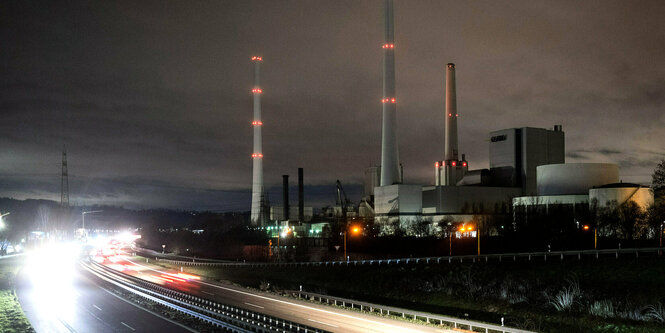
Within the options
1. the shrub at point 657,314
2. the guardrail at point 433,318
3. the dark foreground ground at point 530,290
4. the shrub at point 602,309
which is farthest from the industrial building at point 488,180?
the guardrail at point 433,318

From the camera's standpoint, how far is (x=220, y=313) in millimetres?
32438

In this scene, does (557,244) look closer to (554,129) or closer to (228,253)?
(554,129)

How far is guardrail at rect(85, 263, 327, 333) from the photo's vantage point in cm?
2734

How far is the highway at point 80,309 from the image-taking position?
3045 centimetres

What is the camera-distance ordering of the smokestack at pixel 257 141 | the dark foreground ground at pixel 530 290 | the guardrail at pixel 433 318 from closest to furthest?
the guardrail at pixel 433 318 → the dark foreground ground at pixel 530 290 → the smokestack at pixel 257 141

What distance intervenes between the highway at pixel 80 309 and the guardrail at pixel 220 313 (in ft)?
5.91

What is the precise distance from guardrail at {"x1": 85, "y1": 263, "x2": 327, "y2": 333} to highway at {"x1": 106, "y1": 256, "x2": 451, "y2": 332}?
2.57 metres

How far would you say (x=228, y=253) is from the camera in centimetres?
10894

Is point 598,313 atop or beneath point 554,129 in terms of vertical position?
beneath

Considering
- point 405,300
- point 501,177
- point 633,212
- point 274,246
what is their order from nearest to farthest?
point 405,300
point 633,212
point 274,246
point 501,177

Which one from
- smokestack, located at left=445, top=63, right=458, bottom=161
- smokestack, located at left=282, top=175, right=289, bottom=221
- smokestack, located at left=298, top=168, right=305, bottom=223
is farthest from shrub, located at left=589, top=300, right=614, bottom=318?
smokestack, located at left=282, top=175, right=289, bottom=221

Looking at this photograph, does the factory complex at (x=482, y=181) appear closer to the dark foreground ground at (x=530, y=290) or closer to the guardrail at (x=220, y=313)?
the dark foreground ground at (x=530, y=290)

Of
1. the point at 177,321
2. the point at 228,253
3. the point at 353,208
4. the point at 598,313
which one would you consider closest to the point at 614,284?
the point at 598,313

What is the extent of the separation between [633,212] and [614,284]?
39.1 metres
